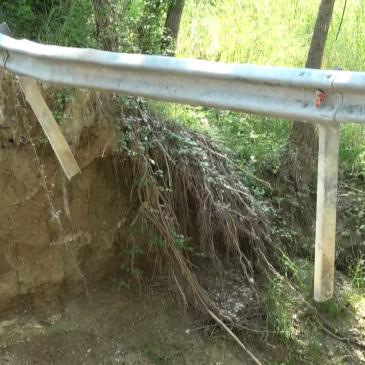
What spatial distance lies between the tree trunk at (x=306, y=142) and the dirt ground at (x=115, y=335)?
200 cm

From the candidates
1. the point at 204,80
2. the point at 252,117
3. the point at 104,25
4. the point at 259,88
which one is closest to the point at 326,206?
the point at 259,88

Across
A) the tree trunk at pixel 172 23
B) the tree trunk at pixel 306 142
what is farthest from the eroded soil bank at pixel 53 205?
the tree trunk at pixel 306 142

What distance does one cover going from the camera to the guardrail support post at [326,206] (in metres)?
2.37

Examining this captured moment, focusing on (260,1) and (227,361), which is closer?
(227,361)

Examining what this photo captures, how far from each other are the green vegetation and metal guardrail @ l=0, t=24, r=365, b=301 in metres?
1.18

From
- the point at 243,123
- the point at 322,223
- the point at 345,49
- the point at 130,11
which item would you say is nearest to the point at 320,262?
the point at 322,223

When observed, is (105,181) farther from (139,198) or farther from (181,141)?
(181,141)

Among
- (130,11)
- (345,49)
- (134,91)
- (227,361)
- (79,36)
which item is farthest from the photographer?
(345,49)

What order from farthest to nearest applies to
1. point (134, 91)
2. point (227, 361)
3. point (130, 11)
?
point (130, 11), point (227, 361), point (134, 91)

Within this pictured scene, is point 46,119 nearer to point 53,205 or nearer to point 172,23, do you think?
point 53,205

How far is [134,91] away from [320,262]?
1.29 metres

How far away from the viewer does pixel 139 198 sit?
4.92m

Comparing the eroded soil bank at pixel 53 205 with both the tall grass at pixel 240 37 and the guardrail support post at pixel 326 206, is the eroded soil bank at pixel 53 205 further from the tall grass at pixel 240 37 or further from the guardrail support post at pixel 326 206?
the guardrail support post at pixel 326 206

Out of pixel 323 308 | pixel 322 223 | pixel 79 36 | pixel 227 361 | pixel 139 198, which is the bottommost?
pixel 227 361
